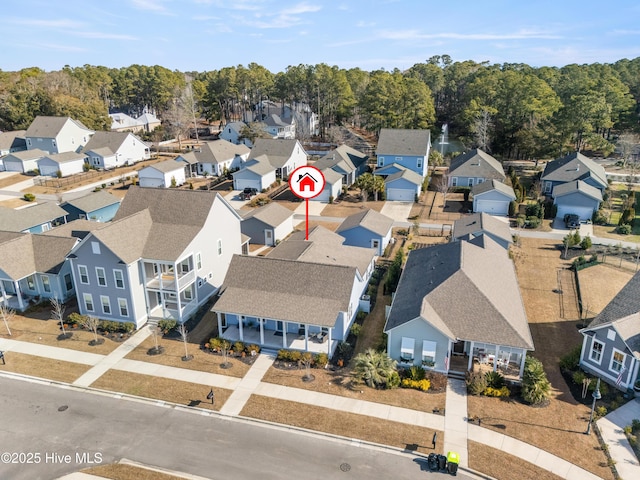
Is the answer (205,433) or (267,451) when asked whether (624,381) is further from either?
(205,433)

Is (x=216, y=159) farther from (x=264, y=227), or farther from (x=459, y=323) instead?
(x=459, y=323)

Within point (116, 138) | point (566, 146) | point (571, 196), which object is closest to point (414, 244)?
point (571, 196)

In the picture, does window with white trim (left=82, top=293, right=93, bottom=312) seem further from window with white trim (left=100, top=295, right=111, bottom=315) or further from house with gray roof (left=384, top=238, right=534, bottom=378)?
house with gray roof (left=384, top=238, right=534, bottom=378)

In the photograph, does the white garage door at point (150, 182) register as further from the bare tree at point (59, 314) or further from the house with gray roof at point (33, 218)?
the bare tree at point (59, 314)

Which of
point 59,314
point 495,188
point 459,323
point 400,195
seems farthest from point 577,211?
point 59,314

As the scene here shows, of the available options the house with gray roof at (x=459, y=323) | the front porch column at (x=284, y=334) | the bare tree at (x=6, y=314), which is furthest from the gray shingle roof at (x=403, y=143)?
the bare tree at (x=6, y=314)

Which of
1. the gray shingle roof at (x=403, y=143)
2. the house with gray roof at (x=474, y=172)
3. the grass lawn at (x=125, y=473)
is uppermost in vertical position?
the gray shingle roof at (x=403, y=143)
